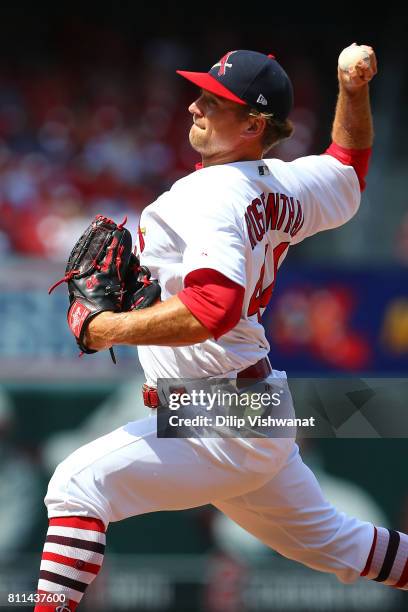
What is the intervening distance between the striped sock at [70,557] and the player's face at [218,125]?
50.2 inches

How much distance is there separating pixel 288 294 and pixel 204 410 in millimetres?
2863

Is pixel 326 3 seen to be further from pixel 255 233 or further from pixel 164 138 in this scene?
pixel 255 233

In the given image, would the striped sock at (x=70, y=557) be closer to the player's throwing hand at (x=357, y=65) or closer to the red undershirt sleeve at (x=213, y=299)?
the red undershirt sleeve at (x=213, y=299)

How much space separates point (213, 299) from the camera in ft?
9.53

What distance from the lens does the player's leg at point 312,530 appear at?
11.1 feet

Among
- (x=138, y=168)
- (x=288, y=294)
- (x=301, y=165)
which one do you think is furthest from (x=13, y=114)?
(x=301, y=165)

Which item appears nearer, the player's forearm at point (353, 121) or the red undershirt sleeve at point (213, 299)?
the red undershirt sleeve at point (213, 299)

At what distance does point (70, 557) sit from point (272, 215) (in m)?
1.26

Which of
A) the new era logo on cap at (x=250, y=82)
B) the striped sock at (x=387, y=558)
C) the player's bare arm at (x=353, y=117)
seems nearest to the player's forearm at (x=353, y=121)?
the player's bare arm at (x=353, y=117)

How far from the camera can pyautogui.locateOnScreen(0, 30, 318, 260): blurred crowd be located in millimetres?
8336

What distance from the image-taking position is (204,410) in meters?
3.20

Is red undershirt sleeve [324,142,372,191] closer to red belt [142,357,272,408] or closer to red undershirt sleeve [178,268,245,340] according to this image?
red belt [142,357,272,408]

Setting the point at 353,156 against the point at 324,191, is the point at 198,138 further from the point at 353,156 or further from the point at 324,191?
the point at 353,156

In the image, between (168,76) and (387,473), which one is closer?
(387,473)
